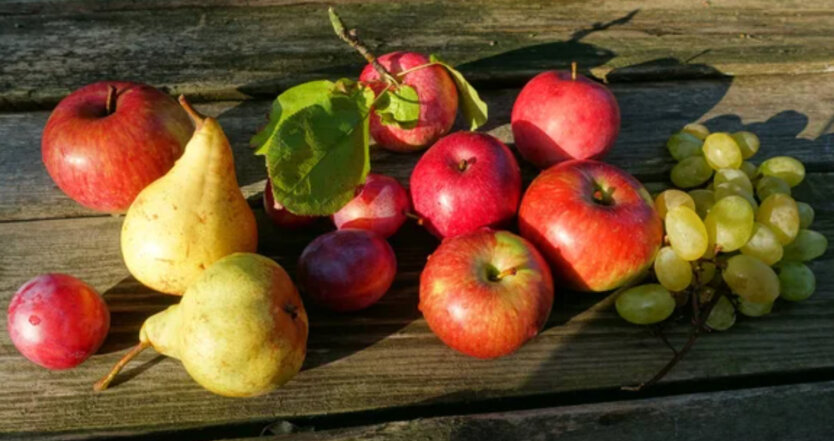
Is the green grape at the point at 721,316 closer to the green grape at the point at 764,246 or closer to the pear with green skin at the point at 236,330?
the green grape at the point at 764,246

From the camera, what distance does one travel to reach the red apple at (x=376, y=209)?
1.51m

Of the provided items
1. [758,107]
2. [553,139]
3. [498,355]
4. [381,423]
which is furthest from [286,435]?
[758,107]

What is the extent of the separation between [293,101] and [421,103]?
1.12 feet

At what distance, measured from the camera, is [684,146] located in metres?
1.79

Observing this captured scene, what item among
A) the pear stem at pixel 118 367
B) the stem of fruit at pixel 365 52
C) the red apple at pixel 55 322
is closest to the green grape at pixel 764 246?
the stem of fruit at pixel 365 52

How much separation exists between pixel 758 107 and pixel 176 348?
5.96ft

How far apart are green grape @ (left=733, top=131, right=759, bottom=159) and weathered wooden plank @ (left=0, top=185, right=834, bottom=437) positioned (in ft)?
1.11

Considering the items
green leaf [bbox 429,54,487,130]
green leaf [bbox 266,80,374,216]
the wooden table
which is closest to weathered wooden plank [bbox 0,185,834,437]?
the wooden table

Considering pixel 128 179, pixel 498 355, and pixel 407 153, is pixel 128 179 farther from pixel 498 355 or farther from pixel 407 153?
pixel 498 355

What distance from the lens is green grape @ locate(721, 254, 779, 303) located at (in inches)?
54.0

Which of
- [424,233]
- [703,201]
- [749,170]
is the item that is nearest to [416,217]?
[424,233]

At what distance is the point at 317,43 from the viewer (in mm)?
2170

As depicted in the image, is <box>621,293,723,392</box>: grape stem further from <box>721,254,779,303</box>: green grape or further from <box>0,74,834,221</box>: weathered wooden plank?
<box>0,74,834,221</box>: weathered wooden plank

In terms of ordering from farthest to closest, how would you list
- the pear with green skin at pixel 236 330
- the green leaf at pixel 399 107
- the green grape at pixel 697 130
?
the green grape at pixel 697 130
the green leaf at pixel 399 107
the pear with green skin at pixel 236 330
